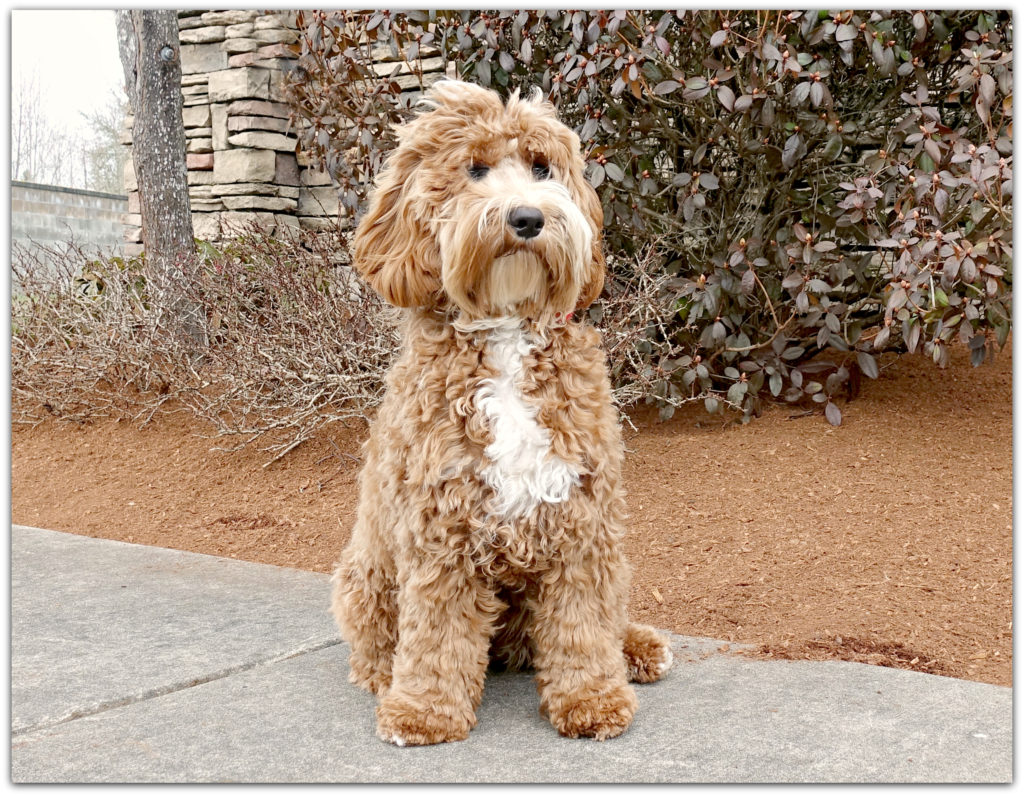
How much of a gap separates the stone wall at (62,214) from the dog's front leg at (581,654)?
52.3 ft

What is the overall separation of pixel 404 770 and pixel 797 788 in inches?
39.9

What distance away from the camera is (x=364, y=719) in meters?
3.16

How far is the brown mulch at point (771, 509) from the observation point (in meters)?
4.08

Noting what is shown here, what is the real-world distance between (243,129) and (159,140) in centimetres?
183

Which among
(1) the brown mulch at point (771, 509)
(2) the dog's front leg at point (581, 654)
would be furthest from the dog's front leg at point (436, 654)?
(1) the brown mulch at point (771, 509)

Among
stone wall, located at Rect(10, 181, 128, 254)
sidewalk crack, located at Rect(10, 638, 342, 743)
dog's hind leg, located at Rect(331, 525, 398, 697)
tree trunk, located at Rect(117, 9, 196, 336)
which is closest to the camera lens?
sidewalk crack, located at Rect(10, 638, 342, 743)

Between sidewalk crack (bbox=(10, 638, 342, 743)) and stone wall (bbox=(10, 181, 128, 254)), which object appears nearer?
sidewalk crack (bbox=(10, 638, 342, 743))

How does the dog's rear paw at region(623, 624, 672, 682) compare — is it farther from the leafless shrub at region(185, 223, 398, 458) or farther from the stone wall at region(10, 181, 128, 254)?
the stone wall at region(10, 181, 128, 254)

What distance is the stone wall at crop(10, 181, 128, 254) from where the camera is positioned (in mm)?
18234

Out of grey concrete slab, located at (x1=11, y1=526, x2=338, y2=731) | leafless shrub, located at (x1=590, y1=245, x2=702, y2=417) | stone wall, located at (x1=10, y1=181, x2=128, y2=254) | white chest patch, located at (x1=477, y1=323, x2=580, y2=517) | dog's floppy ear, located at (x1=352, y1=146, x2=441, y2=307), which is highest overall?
dog's floppy ear, located at (x1=352, y1=146, x2=441, y2=307)

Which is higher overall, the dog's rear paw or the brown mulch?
the dog's rear paw

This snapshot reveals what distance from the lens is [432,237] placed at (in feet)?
9.61

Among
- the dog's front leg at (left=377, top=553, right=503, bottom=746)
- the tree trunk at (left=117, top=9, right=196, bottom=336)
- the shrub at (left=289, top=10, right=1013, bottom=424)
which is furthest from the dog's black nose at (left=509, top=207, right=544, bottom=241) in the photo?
the tree trunk at (left=117, top=9, right=196, bottom=336)

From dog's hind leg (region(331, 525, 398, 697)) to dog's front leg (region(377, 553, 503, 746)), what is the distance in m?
0.25
